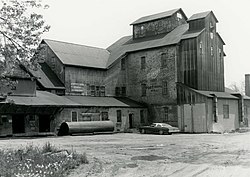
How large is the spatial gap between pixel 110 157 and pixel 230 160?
5686 mm

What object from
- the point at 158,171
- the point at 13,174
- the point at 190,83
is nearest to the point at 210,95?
the point at 190,83

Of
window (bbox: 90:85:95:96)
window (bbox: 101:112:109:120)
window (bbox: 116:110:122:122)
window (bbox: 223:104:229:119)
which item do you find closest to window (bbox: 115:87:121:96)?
window (bbox: 90:85:95:96)

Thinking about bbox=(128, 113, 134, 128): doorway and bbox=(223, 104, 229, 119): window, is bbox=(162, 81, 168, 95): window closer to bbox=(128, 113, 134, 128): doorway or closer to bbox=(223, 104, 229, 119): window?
bbox=(128, 113, 134, 128): doorway

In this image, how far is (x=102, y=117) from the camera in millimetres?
42438

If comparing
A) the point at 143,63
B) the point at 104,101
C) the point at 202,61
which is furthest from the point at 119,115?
the point at 202,61

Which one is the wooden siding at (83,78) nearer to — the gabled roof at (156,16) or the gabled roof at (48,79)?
the gabled roof at (48,79)

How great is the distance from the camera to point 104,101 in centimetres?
4444

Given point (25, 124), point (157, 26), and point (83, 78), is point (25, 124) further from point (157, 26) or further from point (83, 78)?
point (157, 26)

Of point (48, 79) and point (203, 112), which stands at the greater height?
point (48, 79)

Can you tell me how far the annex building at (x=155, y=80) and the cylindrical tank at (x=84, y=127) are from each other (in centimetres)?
169

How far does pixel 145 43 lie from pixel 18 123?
69.6 ft

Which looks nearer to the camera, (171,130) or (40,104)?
(40,104)

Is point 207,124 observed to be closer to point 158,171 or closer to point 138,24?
point 138,24

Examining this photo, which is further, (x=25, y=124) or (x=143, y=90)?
(x=143, y=90)
